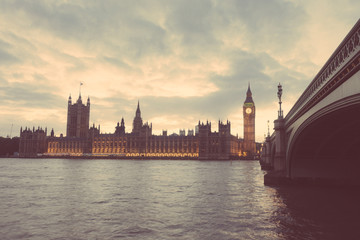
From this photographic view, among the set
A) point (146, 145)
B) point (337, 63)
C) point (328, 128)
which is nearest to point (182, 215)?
point (337, 63)

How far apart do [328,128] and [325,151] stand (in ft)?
24.5

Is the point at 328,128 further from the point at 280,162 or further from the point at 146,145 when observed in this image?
the point at 146,145

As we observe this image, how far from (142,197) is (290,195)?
39.6ft

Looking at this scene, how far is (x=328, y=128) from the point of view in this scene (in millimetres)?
20844

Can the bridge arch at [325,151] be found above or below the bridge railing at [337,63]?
below

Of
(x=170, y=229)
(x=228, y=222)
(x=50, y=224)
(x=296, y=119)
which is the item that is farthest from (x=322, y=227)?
(x=50, y=224)

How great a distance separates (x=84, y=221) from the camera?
53.5 feet

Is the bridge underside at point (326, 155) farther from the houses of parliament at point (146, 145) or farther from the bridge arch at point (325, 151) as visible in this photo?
the houses of parliament at point (146, 145)

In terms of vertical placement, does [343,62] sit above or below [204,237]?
above

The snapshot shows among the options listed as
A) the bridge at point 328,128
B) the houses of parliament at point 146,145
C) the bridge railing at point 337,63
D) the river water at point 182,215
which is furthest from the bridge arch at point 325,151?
the houses of parliament at point 146,145

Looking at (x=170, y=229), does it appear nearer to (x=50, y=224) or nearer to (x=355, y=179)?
(x=50, y=224)

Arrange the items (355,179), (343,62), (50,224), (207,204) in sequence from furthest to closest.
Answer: (355,179) → (207,204) → (50,224) → (343,62)

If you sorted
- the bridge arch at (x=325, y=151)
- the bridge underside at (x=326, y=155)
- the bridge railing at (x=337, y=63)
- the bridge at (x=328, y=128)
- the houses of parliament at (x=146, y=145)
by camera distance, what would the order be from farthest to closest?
the houses of parliament at (x=146, y=145), the bridge underside at (x=326, y=155), the bridge arch at (x=325, y=151), the bridge at (x=328, y=128), the bridge railing at (x=337, y=63)

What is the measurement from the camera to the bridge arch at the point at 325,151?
21.1 metres
